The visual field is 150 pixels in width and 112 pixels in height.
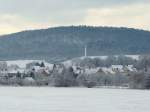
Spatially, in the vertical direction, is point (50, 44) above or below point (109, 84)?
above

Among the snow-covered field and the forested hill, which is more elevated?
the forested hill

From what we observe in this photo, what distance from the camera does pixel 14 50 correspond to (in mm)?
177375

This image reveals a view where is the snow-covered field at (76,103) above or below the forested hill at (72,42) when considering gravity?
below

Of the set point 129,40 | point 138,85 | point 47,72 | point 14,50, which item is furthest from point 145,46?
point 138,85

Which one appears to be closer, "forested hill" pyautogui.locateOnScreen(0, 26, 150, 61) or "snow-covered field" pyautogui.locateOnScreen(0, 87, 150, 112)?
"snow-covered field" pyautogui.locateOnScreen(0, 87, 150, 112)

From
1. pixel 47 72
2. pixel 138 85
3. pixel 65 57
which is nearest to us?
pixel 138 85

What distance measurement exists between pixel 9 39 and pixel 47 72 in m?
75.5

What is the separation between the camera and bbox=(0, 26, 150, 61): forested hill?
177 m

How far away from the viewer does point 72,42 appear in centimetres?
18325

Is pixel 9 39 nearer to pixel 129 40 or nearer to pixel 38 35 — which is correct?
pixel 38 35

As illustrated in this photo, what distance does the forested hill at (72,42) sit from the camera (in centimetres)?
17654

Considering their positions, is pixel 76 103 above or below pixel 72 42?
below

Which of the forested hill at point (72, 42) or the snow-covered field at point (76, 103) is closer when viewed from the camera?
the snow-covered field at point (76, 103)

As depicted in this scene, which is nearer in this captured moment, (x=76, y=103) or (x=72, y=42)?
(x=76, y=103)
